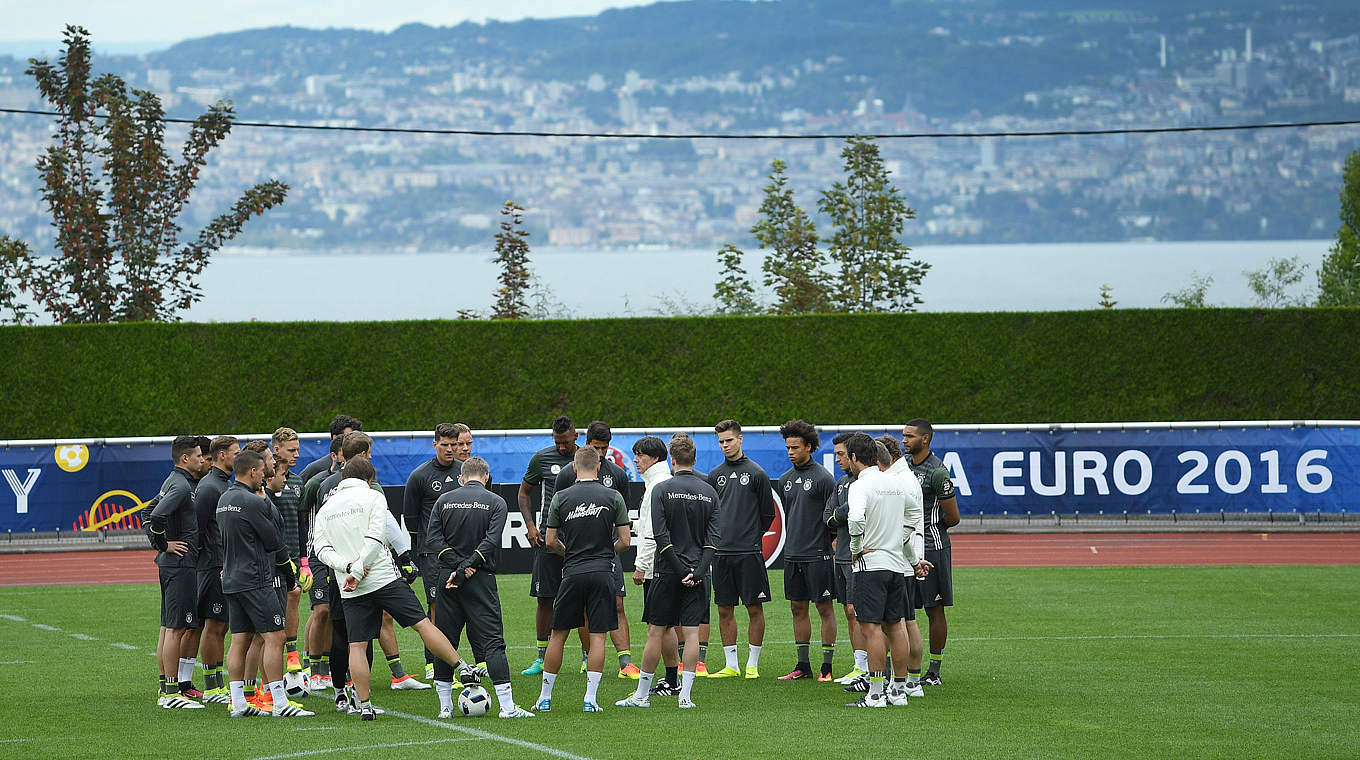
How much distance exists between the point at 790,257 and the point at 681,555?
25.6 meters

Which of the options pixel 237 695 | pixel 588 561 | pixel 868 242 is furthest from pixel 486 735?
pixel 868 242

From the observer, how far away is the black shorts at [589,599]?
10.1m

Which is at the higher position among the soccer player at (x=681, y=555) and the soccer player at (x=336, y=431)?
the soccer player at (x=336, y=431)

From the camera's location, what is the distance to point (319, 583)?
35.5ft

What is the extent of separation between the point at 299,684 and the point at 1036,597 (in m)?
8.52

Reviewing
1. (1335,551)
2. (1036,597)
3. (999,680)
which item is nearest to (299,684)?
(999,680)

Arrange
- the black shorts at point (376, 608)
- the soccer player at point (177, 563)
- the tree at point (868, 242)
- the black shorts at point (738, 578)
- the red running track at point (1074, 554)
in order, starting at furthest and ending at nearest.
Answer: the tree at point (868, 242), the red running track at point (1074, 554), the black shorts at point (738, 578), the soccer player at point (177, 563), the black shorts at point (376, 608)

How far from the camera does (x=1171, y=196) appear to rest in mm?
175500

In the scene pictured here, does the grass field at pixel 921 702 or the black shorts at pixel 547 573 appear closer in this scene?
the grass field at pixel 921 702

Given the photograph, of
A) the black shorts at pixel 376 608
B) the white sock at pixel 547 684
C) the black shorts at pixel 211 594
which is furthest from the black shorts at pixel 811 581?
the black shorts at pixel 211 594

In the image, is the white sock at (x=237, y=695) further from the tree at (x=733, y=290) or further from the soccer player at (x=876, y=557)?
the tree at (x=733, y=290)

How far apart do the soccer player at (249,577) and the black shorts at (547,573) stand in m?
2.24

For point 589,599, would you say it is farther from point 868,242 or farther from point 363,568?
point 868,242

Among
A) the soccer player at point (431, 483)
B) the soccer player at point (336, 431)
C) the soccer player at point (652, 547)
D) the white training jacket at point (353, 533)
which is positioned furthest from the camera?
the soccer player at point (336, 431)
